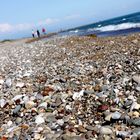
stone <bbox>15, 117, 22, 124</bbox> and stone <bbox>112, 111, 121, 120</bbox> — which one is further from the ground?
stone <bbox>112, 111, 121, 120</bbox>

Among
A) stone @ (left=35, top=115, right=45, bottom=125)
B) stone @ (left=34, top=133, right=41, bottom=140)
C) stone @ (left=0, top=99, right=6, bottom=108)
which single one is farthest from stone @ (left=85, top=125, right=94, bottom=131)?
stone @ (left=0, top=99, right=6, bottom=108)

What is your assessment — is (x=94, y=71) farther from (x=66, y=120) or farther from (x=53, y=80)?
(x=66, y=120)

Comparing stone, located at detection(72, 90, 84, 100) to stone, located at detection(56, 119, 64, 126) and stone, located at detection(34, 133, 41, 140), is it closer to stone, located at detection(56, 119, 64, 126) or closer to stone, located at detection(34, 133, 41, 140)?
stone, located at detection(56, 119, 64, 126)

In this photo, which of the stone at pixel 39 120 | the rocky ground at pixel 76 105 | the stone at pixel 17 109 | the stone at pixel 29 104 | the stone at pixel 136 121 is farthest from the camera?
the stone at pixel 29 104

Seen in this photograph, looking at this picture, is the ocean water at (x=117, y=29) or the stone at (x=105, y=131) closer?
the stone at (x=105, y=131)

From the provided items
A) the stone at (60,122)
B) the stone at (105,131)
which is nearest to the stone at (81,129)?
the stone at (105,131)

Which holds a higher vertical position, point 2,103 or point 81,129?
point 2,103

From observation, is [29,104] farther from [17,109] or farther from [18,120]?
[18,120]

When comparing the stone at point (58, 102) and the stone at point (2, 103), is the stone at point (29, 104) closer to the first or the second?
the stone at point (58, 102)

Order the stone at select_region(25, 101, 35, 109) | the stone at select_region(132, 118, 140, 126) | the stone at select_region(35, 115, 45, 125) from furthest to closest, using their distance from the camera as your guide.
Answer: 1. the stone at select_region(25, 101, 35, 109)
2. the stone at select_region(35, 115, 45, 125)
3. the stone at select_region(132, 118, 140, 126)

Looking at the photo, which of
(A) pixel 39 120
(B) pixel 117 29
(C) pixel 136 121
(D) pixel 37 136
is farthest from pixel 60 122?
(B) pixel 117 29

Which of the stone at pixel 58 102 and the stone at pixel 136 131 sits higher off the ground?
the stone at pixel 58 102

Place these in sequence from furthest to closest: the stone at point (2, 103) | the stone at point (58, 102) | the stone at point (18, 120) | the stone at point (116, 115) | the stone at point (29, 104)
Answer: the stone at point (2, 103) → the stone at point (29, 104) → the stone at point (58, 102) → the stone at point (18, 120) → the stone at point (116, 115)

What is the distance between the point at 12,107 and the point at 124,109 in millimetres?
3043
